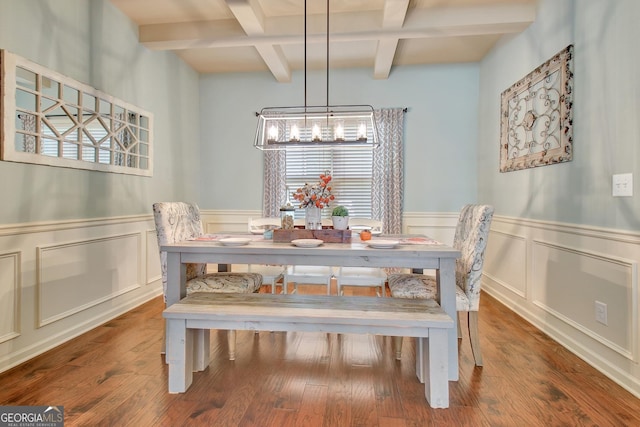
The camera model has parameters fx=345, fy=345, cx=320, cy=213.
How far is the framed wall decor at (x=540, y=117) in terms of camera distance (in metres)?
2.54

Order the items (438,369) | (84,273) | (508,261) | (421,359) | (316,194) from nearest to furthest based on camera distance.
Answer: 1. (438,369)
2. (421,359)
3. (316,194)
4. (84,273)
5. (508,261)

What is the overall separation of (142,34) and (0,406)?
3.27 metres

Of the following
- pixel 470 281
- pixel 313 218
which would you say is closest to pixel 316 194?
pixel 313 218

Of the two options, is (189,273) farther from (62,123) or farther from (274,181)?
(274,181)

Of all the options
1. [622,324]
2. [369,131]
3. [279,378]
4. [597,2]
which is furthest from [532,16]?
[279,378]

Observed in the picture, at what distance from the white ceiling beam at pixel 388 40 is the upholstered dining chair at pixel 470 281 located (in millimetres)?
1776

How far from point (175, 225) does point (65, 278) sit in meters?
0.94

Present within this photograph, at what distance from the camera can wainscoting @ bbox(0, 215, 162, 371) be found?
2.18m

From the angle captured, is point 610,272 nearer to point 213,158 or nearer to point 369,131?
point 369,131

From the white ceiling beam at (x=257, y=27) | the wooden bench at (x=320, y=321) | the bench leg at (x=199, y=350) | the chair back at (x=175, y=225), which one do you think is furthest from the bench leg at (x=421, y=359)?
the white ceiling beam at (x=257, y=27)

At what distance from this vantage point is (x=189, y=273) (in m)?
2.53

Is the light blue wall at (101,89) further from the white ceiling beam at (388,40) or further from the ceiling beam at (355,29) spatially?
the white ceiling beam at (388,40)

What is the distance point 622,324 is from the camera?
6.57ft

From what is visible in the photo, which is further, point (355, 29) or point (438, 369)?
point (355, 29)
